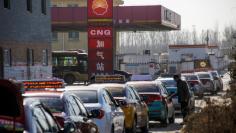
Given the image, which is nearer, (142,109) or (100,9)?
(142,109)

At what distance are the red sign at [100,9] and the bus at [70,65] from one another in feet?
76.3

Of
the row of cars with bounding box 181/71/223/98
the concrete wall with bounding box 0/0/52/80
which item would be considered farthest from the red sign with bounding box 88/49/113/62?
the row of cars with bounding box 181/71/223/98

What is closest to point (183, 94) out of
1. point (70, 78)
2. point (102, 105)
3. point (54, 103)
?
point (102, 105)

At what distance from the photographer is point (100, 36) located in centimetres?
3944

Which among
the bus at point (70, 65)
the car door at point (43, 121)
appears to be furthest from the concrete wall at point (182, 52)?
the car door at point (43, 121)

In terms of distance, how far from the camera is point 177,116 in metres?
32.8

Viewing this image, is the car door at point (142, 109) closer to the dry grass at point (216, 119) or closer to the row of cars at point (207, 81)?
the dry grass at point (216, 119)

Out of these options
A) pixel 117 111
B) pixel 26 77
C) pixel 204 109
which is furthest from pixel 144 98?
pixel 26 77

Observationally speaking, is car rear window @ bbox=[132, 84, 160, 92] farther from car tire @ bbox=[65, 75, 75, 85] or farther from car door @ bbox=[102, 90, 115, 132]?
car tire @ bbox=[65, 75, 75, 85]

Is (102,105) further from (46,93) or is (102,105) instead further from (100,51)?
(100,51)

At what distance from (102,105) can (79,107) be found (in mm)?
3070

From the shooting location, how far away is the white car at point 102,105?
16.8 meters

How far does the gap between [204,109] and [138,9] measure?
157ft

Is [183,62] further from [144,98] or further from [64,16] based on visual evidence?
[144,98]
